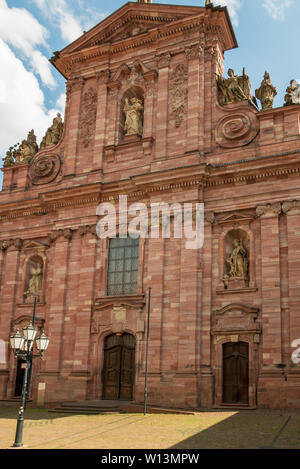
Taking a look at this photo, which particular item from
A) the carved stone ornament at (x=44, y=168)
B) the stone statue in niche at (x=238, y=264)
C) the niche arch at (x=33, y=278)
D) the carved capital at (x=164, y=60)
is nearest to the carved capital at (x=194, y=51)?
the carved capital at (x=164, y=60)

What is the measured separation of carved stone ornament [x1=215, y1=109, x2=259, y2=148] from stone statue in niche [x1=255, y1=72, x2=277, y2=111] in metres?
0.72

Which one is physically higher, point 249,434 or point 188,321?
point 188,321

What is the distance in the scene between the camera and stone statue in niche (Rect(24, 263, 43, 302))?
92.8ft

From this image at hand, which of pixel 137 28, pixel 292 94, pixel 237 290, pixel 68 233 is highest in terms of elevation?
pixel 137 28

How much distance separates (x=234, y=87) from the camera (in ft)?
85.0

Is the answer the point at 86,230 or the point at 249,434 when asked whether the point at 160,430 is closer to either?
the point at 249,434

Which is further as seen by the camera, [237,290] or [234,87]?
[234,87]

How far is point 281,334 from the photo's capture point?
21359 millimetres

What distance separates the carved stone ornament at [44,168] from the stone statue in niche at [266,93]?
37.8 ft

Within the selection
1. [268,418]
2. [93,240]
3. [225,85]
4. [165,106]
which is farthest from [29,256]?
[268,418]

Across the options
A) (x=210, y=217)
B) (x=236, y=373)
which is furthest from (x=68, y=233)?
(x=236, y=373)

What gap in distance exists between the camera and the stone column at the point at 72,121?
28.8 m

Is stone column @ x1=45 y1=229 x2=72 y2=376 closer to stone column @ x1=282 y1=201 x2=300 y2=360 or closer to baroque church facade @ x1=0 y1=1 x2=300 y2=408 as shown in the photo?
baroque church facade @ x1=0 y1=1 x2=300 y2=408

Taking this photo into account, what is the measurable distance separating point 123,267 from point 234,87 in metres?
10.2
